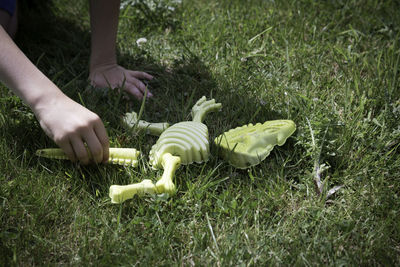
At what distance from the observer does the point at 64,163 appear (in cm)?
173

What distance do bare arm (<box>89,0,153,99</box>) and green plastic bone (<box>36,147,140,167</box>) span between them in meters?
0.64

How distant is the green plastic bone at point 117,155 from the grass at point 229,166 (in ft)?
0.12

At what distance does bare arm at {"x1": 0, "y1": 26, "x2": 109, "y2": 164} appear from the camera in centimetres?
151

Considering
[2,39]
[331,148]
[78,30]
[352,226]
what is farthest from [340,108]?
[78,30]

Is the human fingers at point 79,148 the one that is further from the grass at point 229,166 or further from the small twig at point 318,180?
the small twig at point 318,180

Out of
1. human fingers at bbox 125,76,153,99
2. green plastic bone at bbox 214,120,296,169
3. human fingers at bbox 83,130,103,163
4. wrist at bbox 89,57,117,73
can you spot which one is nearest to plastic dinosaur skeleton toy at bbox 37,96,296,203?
green plastic bone at bbox 214,120,296,169

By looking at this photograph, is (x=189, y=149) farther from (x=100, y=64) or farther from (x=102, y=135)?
(x=100, y=64)

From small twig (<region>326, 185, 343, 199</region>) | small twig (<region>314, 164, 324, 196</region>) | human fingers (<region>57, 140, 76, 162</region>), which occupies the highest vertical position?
human fingers (<region>57, 140, 76, 162</region>)

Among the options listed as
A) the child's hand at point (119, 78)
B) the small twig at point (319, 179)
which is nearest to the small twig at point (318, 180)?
the small twig at point (319, 179)

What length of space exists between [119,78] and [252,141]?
977mm

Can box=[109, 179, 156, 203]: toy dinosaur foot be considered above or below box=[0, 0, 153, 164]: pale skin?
below

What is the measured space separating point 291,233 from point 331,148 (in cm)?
48

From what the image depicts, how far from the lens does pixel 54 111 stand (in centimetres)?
153

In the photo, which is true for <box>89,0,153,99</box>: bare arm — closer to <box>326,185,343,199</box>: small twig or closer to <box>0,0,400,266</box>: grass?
<box>0,0,400,266</box>: grass
